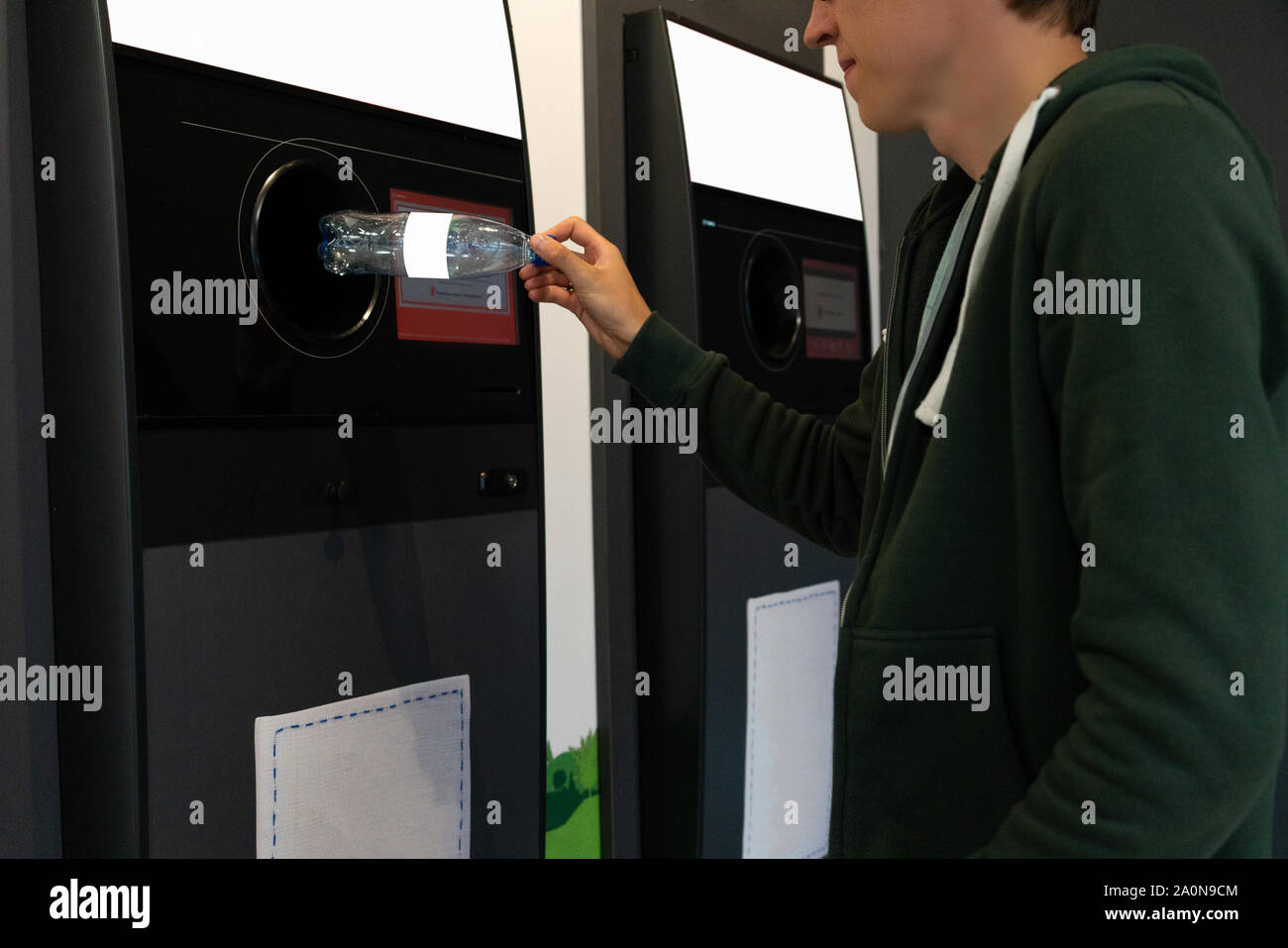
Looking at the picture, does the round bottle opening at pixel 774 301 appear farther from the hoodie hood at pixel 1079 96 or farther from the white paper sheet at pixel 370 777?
the hoodie hood at pixel 1079 96

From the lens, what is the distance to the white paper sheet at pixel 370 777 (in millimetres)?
1281

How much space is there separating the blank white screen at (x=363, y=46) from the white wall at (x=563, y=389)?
35cm

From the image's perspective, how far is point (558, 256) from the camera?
141cm

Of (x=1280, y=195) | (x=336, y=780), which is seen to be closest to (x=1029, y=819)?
(x=336, y=780)

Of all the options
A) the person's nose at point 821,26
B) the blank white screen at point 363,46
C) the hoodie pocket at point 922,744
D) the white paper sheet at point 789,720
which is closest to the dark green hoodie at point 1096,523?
the hoodie pocket at point 922,744

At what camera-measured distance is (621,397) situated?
1993 mm

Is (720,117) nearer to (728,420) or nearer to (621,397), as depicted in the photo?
(621,397)

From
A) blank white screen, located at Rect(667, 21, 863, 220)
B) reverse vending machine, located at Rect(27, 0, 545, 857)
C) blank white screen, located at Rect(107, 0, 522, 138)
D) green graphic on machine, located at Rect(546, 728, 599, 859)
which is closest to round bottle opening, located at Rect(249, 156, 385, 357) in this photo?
reverse vending machine, located at Rect(27, 0, 545, 857)

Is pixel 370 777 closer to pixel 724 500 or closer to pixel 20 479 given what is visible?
pixel 20 479

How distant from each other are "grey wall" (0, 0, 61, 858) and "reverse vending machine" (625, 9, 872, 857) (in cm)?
102

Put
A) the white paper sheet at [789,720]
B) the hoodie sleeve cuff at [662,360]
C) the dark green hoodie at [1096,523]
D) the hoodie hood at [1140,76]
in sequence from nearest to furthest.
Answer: the dark green hoodie at [1096,523], the hoodie hood at [1140,76], the hoodie sleeve cuff at [662,360], the white paper sheet at [789,720]

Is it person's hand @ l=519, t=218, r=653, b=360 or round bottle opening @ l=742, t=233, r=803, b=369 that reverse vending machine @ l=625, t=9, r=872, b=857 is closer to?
round bottle opening @ l=742, t=233, r=803, b=369

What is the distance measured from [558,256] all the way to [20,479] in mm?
621
